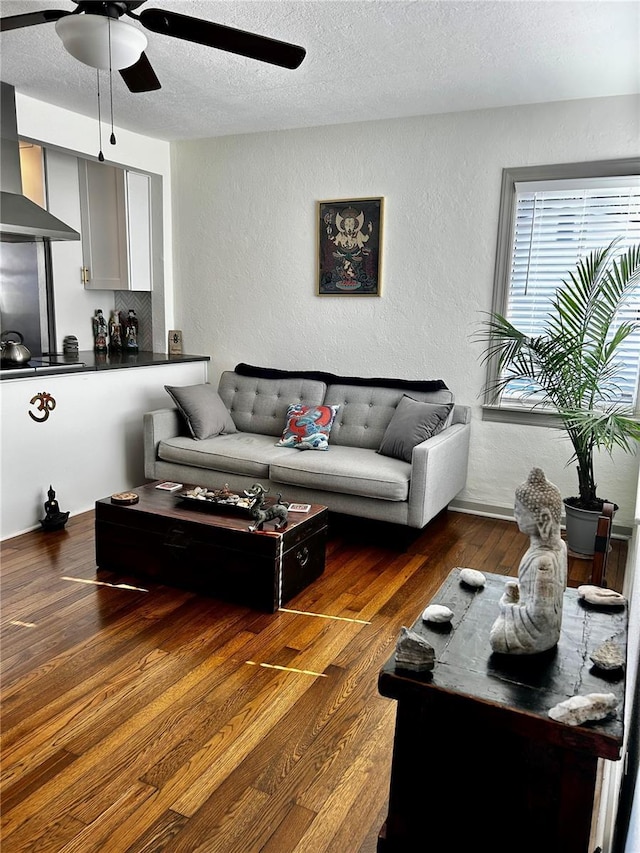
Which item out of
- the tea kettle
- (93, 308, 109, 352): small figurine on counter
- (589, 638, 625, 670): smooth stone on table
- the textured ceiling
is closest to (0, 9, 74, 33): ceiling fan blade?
the textured ceiling

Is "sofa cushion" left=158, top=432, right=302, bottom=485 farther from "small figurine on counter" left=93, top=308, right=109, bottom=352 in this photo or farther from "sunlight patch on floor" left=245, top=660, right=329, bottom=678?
"sunlight patch on floor" left=245, top=660, right=329, bottom=678

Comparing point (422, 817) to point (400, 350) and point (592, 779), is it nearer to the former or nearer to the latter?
point (592, 779)

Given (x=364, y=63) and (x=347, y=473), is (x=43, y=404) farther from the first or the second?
(x=364, y=63)

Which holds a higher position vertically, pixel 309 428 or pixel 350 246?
pixel 350 246

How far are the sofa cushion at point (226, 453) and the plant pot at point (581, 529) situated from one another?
5.24 feet

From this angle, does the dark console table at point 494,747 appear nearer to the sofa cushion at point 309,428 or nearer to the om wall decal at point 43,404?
the sofa cushion at point 309,428

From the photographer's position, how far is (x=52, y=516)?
3750 millimetres

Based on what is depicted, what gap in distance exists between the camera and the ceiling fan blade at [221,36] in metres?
2.14

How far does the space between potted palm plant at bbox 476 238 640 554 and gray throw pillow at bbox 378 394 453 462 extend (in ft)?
1.68

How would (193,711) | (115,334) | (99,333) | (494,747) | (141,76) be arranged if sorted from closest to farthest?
(494,747)
(193,711)
(141,76)
(99,333)
(115,334)

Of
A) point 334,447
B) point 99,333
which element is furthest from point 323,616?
point 99,333

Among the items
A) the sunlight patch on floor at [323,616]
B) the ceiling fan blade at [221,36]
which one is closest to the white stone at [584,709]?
the sunlight patch on floor at [323,616]

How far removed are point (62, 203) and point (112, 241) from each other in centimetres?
43

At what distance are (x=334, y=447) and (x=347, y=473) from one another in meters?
0.59
